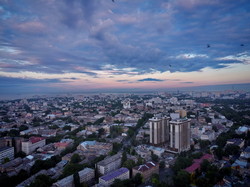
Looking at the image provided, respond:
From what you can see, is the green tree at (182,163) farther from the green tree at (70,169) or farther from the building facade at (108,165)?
the green tree at (70,169)

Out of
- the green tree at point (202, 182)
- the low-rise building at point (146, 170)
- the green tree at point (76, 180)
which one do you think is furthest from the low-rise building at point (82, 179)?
the green tree at point (202, 182)

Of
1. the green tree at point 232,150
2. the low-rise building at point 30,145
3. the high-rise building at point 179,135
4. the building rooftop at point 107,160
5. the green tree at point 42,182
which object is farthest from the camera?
the low-rise building at point 30,145

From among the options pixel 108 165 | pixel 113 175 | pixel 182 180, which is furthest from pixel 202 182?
pixel 108 165

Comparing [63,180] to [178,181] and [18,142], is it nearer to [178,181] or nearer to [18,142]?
[178,181]

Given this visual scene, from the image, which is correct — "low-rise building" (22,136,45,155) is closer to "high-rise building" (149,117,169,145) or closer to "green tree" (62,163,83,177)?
"green tree" (62,163,83,177)

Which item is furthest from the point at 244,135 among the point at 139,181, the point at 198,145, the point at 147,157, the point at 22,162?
the point at 22,162

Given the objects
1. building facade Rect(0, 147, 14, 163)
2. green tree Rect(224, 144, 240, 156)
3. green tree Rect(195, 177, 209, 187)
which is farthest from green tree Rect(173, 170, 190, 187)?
building facade Rect(0, 147, 14, 163)

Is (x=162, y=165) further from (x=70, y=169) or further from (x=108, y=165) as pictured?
(x=70, y=169)
